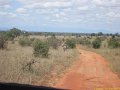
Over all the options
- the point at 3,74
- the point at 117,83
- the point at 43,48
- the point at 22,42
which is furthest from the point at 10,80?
the point at 22,42

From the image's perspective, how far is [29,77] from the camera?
586 inches

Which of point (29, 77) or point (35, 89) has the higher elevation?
point (35, 89)

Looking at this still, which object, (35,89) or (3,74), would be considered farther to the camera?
(3,74)

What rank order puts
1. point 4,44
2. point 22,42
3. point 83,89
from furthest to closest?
point 22,42, point 4,44, point 83,89

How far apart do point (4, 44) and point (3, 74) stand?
69.6 feet

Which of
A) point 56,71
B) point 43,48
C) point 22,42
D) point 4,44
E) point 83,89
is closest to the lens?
point 83,89

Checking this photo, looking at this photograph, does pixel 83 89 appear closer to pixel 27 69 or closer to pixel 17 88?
pixel 27 69

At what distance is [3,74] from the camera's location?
14500 mm

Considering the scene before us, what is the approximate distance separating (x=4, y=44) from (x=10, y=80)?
22.4 m

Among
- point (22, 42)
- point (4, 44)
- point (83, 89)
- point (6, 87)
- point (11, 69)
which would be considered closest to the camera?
point (6, 87)

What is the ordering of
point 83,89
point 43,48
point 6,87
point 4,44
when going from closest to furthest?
point 6,87 → point 83,89 → point 43,48 → point 4,44

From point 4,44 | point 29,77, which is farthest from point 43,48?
point 29,77

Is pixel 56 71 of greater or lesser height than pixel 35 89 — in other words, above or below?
below

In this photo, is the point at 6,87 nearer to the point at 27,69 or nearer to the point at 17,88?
the point at 17,88
